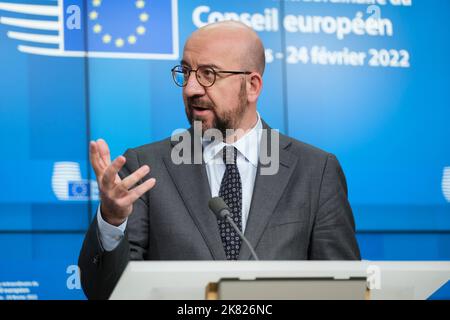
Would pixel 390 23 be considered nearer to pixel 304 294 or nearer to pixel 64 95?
pixel 64 95

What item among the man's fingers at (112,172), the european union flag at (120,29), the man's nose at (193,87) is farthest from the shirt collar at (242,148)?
the european union flag at (120,29)

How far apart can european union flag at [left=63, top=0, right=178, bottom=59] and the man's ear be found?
0.99 metres

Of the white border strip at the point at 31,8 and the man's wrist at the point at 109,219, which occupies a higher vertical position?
the white border strip at the point at 31,8

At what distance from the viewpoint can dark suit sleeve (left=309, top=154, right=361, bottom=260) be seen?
2680mm

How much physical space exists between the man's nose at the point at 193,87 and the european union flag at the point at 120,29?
3.80 ft

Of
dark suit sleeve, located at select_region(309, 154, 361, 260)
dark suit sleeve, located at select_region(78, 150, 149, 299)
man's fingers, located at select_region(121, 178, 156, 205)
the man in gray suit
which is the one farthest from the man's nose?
man's fingers, located at select_region(121, 178, 156, 205)

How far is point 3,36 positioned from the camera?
→ 381 cm

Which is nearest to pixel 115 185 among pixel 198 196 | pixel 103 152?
pixel 103 152

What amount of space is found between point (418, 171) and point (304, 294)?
2817 mm

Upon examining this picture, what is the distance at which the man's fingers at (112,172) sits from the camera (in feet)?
6.46

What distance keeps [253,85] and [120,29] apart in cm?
115

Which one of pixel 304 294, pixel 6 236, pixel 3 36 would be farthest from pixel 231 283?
pixel 3 36

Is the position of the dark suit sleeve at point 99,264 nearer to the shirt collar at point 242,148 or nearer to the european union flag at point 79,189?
the shirt collar at point 242,148

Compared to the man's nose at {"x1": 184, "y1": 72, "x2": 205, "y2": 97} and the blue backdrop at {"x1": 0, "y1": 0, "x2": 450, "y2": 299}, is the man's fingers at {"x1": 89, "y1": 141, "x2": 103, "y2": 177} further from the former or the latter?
the blue backdrop at {"x1": 0, "y1": 0, "x2": 450, "y2": 299}
